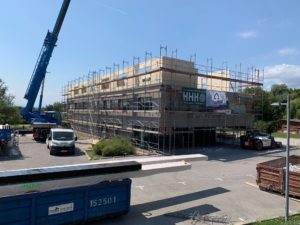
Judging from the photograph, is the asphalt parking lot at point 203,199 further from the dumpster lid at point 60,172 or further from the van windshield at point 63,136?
the van windshield at point 63,136

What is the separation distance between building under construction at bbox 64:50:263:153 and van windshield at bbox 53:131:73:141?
19.5ft

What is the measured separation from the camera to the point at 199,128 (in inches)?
1100

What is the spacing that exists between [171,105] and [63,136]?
875 cm

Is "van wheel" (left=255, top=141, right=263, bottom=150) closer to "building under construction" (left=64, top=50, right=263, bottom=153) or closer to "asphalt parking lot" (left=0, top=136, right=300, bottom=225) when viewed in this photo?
"building under construction" (left=64, top=50, right=263, bottom=153)

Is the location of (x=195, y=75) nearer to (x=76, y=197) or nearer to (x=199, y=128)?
(x=199, y=128)

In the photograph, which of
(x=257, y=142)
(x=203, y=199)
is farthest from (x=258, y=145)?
(x=203, y=199)

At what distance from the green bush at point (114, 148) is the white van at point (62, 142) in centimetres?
184

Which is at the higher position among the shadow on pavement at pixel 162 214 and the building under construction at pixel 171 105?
the building under construction at pixel 171 105

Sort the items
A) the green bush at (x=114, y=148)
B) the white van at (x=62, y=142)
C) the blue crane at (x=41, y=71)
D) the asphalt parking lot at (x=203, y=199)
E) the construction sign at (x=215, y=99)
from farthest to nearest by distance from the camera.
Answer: the blue crane at (x=41, y=71) < the construction sign at (x=215, y=99) < the white van at (x=62, y=142) < the green bush at (x=114, y=148) < the asphalt parking lot at (x=203, y=199)

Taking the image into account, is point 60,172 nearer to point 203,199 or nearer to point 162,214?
point 162,214

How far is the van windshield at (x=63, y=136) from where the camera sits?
928 inches

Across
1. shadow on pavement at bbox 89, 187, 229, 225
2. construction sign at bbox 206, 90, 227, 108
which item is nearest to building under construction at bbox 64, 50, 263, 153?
construction sign at bbox 206, 90, 227, 108

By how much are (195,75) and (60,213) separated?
20.9 m

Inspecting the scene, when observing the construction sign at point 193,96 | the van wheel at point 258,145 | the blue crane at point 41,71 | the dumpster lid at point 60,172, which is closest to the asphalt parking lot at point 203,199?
the dumpster lid at point 60,172
